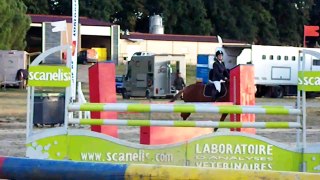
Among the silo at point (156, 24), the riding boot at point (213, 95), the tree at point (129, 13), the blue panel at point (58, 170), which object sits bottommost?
the blue panel at point (58, 170)

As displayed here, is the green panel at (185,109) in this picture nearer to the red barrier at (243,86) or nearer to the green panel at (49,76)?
the green panel at (49,76)

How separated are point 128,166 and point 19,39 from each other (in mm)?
45022

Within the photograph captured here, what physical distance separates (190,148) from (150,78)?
3076 centimetres

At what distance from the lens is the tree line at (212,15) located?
8319 centimetres

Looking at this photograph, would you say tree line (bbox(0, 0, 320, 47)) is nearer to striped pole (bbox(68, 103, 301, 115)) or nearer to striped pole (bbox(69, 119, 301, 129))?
striped pole (bbox(69, 119, 301, 129))

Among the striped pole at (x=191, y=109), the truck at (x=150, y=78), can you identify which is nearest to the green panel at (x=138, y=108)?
the striped pole at (x=191, y=109)

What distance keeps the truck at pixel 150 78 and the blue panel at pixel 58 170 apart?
33445 mm

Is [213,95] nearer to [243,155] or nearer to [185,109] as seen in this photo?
[185,109]

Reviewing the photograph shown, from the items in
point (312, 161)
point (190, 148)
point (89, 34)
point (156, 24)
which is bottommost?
point (312, 161)

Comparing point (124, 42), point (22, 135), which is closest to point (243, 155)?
point (22, 135)

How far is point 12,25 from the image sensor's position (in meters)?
47.2

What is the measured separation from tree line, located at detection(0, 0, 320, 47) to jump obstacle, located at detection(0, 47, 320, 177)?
71.4 meters

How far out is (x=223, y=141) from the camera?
931 centimetres

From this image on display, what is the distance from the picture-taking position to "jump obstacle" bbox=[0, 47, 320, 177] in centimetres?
926
